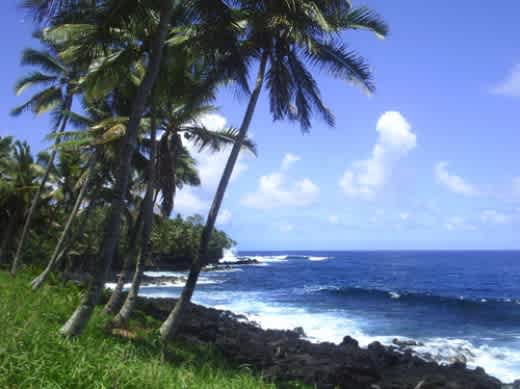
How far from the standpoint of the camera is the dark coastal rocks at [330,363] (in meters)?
11.7

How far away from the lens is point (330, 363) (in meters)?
13.0

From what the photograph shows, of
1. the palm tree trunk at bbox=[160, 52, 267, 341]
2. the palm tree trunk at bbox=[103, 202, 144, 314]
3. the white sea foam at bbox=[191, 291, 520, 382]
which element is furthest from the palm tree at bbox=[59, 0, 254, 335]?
the white sea foam at bbox=[191, 291, 520, 382]

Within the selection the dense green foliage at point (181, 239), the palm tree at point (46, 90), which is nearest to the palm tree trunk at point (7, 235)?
the palm tree at point (46, 90)

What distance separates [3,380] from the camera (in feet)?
13.3

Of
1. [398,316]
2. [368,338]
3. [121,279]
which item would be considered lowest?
[398,316]

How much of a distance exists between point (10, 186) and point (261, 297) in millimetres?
20875

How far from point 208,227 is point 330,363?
5.79m

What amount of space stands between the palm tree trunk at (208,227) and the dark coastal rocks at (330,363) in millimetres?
2406

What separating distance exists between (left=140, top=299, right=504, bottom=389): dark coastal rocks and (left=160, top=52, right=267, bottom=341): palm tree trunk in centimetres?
241

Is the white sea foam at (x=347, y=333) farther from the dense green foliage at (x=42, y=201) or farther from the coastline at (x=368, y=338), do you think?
the dense green foliage at (x=42, y=201)

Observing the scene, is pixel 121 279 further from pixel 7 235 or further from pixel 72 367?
pixel 7 235

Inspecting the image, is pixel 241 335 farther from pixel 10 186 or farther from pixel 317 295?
pixel 317 295

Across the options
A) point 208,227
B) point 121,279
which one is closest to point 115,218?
point 208,227

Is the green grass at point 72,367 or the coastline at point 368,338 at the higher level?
the green grass at point 72,367
